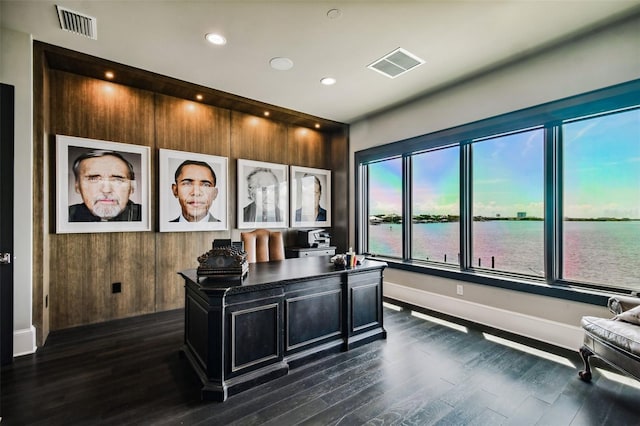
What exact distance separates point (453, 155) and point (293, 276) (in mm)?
2886

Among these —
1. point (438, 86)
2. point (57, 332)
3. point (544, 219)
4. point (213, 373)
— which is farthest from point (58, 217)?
point (544, 219)

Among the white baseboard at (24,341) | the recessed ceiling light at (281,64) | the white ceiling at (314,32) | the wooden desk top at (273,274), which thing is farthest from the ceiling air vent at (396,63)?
the white baseboard at (24,341)

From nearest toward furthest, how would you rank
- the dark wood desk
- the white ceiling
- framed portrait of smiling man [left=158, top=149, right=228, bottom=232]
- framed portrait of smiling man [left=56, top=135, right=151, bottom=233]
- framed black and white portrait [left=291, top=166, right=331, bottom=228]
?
the dark wood desk
the white ceiling
framed portrait of smiling man [left=56, top=135, right=151, bottom=233]
framed portrait of smiling man [left=158, top=149, right=228, bottom=232]
framed black and white portrait [left=291, top=166, right=331, bottom=228]

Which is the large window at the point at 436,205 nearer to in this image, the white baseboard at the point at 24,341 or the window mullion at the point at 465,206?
the window mullion at the point at 465,206

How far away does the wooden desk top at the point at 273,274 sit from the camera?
2.11 meters

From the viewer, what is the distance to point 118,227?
355 cm

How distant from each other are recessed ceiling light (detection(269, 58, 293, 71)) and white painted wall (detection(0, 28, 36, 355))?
229cm

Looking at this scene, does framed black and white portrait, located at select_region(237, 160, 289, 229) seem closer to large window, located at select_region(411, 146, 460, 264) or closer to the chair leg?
large window, located at select_region(411, 146, 460, 264)

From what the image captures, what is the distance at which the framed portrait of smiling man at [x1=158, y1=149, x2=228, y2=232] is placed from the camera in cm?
387

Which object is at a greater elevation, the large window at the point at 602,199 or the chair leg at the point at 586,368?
the large window at the point at 602,199

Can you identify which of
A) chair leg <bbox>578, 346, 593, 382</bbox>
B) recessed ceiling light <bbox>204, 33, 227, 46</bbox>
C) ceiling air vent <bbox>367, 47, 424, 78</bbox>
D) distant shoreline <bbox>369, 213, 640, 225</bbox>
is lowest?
chair leg <bbox>578, 346, 593, 382</bbox>

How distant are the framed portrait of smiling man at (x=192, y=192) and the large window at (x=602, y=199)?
4.24m

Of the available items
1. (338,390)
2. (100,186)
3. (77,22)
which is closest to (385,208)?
(338,390)

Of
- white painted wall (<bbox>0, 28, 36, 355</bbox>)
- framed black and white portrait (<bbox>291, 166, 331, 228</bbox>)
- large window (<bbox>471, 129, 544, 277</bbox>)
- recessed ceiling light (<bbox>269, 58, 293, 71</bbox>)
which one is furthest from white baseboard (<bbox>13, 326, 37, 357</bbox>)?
large window (<bbox>471, 129, 544, 277</bbox>)
